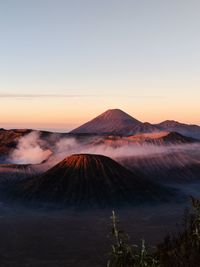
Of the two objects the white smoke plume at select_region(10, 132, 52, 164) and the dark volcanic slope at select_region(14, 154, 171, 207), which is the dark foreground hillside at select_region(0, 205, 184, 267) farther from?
the white smoke plume at select_region(10, 132, 52, 164)

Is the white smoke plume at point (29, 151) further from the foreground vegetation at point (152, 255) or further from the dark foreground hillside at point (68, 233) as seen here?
the foreground vegetation at point (152, 255)


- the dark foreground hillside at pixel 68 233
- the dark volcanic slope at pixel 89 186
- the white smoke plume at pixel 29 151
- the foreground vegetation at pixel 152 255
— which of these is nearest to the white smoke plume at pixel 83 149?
the white smoke plume at pixel 29 151

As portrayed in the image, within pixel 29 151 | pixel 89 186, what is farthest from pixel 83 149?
pixel 89 186

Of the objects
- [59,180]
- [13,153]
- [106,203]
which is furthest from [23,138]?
[106,203]

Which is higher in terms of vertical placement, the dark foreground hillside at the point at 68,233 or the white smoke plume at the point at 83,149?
the white smoke plume at the point at 83,149

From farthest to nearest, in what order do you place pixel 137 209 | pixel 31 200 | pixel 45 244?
1. pixel 31 200
2. pixel 137 209
3. pixel 45 244

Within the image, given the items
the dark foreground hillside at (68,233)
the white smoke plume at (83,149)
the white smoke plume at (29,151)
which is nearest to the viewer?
the dark foreground hillside at (68,233)

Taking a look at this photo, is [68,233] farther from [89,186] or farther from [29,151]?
[29,151]

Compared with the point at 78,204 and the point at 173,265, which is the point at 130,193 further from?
the point at 173,265

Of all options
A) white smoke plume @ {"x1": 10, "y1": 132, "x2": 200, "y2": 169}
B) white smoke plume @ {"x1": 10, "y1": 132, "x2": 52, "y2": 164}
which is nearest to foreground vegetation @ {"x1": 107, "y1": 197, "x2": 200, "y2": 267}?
white smoke plume @ {"x1": 10, "y1": 132, "x2": 200, "y2": 169}
